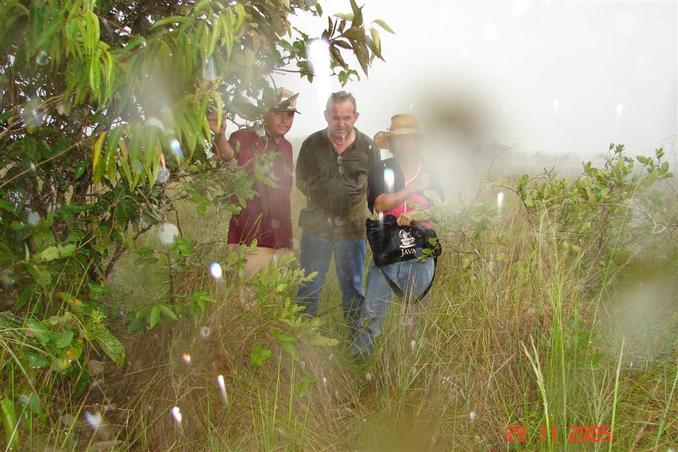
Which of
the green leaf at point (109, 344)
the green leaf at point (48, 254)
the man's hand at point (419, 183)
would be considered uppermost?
the man's hand at point (419, 183)

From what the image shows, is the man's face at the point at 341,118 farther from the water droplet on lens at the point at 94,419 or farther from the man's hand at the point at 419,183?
the water droplet on lens at the point at 94,419

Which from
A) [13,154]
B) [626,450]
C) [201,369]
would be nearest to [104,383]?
[201,369]

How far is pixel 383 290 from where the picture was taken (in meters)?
3.32

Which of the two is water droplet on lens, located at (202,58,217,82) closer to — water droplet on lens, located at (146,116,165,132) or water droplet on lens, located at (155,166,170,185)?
water droplet on lens, located at (146,116,165,132)

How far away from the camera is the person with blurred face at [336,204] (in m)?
3.69

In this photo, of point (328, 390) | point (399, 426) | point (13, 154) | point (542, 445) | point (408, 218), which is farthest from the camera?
point (408, 218)

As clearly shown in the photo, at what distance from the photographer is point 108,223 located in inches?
89.0

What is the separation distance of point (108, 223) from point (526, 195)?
89.2 inches

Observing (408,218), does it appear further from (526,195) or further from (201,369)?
(201,369)

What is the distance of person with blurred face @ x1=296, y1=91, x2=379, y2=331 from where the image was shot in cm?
369

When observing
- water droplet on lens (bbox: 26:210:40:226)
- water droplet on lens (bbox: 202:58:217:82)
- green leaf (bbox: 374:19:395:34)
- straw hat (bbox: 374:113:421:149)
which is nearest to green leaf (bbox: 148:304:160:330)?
water droplet on lens (bbox: 26:210:40:226)
